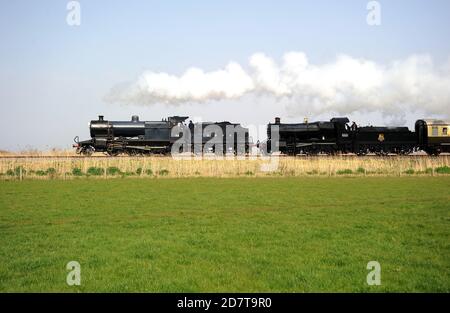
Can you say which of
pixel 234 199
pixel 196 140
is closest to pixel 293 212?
pixel 234 199

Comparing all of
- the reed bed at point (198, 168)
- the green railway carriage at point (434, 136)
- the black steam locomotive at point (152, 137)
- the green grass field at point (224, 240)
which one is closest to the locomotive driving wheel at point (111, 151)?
the black steam locomotive at point (152, 137)

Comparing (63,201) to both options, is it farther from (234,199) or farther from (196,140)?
(196,140)

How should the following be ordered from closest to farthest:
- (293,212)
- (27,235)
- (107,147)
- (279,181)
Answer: (27,235), (293,212), (279,181), (107,147)

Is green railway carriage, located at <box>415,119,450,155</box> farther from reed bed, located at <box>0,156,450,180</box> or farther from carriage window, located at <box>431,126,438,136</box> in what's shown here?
reed bed, located at <box>0,156,450,180</box>

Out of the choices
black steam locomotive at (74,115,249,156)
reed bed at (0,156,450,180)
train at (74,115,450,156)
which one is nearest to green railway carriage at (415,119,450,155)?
train at (74,115,450,156)

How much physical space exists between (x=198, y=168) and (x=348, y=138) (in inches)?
710

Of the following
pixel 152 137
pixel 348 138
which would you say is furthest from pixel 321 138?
pixel 152 137

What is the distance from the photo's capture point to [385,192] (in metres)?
22.3

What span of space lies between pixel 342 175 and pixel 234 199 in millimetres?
13940

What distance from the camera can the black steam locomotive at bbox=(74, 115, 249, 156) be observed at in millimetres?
40438

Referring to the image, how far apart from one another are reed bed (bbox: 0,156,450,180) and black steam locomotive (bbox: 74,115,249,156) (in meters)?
8.50

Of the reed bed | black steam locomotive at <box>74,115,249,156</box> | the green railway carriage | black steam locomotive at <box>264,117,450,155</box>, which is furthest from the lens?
black steam locomotive at <box>264,117,450,155</box>

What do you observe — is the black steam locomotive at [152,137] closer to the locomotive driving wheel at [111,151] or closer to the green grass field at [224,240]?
the locomotive driving wheel at [111,151]

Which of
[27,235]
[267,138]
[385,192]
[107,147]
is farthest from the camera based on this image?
[267,138]
